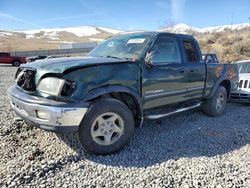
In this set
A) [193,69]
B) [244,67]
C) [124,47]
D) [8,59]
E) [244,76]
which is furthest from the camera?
[8,59]

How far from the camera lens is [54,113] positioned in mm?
3191

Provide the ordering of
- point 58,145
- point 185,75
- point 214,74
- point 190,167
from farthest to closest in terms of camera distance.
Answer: point 214,74 < point 185,75 < point 58,145 < point 190,167

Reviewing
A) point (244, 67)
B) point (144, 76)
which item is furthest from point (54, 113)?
point (244, 67)

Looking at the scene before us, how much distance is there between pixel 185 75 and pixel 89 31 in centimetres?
13205

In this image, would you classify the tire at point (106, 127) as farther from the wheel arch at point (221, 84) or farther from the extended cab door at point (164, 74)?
the wheel arch at point (221, 84)

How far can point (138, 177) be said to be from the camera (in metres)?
3.13

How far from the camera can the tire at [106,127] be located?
3.45 m

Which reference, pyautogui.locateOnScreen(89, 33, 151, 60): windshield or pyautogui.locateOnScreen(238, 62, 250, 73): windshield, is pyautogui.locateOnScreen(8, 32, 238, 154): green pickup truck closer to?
pyautogui.locateOnScreen(89, 33, 151, 60): windshield

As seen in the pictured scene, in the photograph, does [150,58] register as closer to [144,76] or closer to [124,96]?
[144,76]

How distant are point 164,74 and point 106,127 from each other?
1.43 meters

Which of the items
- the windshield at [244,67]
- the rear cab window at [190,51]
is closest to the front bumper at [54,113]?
the rear cab window at [190,51]

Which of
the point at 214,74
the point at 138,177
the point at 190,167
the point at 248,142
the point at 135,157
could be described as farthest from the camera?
the point at 214,74

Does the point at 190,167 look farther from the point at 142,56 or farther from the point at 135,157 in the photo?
the point at 142,56

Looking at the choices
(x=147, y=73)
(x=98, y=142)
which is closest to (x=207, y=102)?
(x=147, y=73)
